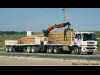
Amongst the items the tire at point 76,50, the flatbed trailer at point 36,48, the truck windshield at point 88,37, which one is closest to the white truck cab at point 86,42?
the truck windshield at point 88,37

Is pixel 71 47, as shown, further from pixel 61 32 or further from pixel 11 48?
pixel 11 48

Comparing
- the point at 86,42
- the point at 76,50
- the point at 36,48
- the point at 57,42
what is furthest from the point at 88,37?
the point at 36,48

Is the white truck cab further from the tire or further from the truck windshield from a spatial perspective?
the tire

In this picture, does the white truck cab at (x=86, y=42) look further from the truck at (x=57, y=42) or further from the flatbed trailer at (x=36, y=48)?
the flatbed trailer at (x=36, y=48)

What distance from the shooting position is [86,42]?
23469 mm

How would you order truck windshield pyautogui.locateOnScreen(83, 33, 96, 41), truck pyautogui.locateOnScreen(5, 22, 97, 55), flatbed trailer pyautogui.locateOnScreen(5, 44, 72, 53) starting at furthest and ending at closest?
flatbed trailer pyautogui.locateOnScreen(5, 44, 72, 53), truck pyautogui.locateOnScreen(5, 22, 97, 55), truck windshield pyautogui.locateOnScreen(83, 33, 96, 41)

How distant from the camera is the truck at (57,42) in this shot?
925 inches

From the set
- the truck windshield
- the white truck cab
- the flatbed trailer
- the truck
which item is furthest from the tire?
the truck windshield

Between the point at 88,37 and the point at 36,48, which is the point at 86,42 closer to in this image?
A: the point at 88,37

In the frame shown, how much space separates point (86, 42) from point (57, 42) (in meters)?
2.62

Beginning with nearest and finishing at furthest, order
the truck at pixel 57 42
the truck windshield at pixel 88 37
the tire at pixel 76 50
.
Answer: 1. the truck windshield at pixel 88 37
2. the truck at pixel 57 42
3. the tire at pixel 76 50

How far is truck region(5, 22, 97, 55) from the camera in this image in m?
23.5
